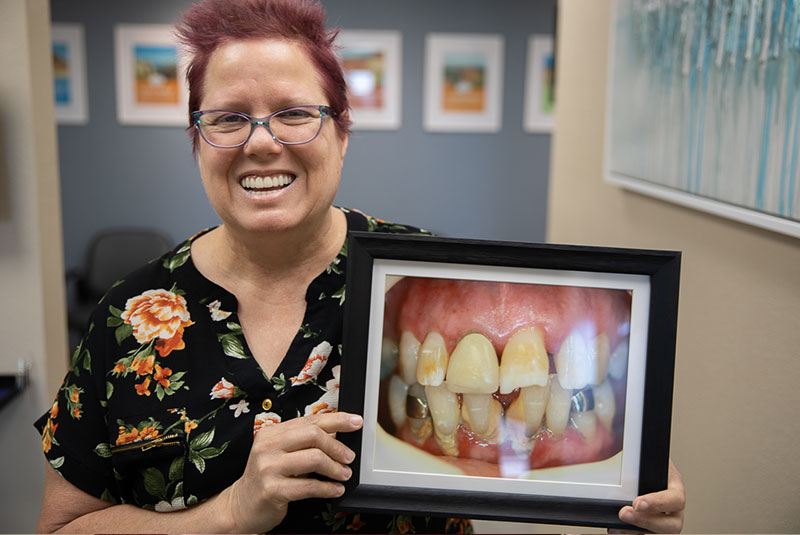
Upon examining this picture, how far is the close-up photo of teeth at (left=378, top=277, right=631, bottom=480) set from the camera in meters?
0.96

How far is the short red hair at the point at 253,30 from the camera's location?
3.43ft

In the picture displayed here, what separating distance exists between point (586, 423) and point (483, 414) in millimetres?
144

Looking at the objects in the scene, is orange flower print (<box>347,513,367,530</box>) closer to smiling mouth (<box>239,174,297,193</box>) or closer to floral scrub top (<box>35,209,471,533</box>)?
floral scrub top (<box>35,209,471,533</box>)

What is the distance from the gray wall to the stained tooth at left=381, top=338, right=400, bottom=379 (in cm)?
402

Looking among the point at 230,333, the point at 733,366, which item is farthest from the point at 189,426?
the point at 733,366

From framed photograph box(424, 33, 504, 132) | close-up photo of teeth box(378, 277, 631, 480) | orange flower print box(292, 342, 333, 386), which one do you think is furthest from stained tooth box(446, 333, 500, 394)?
framed photograph box(424, 33, 504, 132)

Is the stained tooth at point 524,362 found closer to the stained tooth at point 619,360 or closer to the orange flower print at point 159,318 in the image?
the stained tooth at point 619,360

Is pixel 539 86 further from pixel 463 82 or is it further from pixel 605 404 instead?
pixel 605 404

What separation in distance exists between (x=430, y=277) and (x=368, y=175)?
412 centimetres

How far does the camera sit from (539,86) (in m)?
4.86

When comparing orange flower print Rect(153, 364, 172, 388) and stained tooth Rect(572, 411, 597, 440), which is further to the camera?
orange flower print Rect(153, 364, 172, 388)

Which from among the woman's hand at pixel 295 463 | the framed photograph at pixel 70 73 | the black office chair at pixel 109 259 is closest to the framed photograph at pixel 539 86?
the black office chair at pixel 109 259

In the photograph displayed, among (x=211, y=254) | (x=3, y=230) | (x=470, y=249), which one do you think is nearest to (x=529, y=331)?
(x=470, y=249)

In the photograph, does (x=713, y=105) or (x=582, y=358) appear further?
(x=713, y=105)
